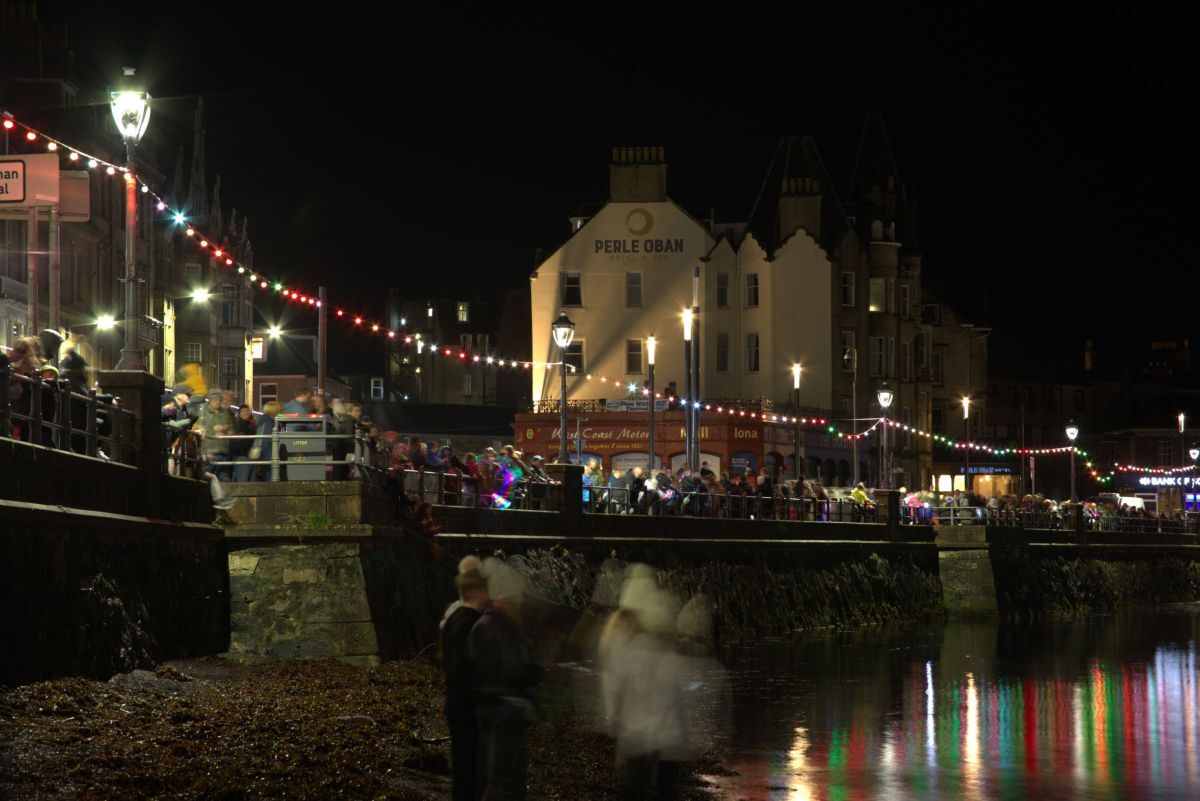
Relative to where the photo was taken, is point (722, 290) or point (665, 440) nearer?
point (665, 440)

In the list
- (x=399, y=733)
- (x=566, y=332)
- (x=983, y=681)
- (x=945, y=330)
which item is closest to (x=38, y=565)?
(x=399, y=733)

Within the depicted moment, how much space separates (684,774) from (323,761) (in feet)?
15.7

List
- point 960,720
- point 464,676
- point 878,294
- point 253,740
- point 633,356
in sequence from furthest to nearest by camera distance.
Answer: point 878,294 → point 633,356 → point 960,720 → point 253,740 → point 464,676

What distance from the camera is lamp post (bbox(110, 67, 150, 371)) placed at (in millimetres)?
20141

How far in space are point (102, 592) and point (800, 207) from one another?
51.7 m

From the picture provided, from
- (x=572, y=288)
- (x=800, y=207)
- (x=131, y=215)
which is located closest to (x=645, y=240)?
(x=572, y=288)

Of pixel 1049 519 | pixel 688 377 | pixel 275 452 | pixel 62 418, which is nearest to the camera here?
pixel 62 418

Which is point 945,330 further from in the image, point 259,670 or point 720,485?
point 259,670

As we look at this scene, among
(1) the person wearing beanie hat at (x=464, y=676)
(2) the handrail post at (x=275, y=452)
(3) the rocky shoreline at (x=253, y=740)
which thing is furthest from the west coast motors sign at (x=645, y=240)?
(1) the person wearing beanie hat at (x=464, y=676)

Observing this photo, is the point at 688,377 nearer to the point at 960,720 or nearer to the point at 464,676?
the point at 960,720

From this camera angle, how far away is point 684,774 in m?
19.3

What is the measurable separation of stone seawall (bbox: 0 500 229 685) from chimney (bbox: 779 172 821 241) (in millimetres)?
47633

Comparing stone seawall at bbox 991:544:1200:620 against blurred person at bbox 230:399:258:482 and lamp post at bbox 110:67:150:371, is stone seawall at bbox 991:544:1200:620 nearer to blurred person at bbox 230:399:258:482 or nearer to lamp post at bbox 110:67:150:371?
blurred person at bbox 230:399:258:482

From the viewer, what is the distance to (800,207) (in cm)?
6725
